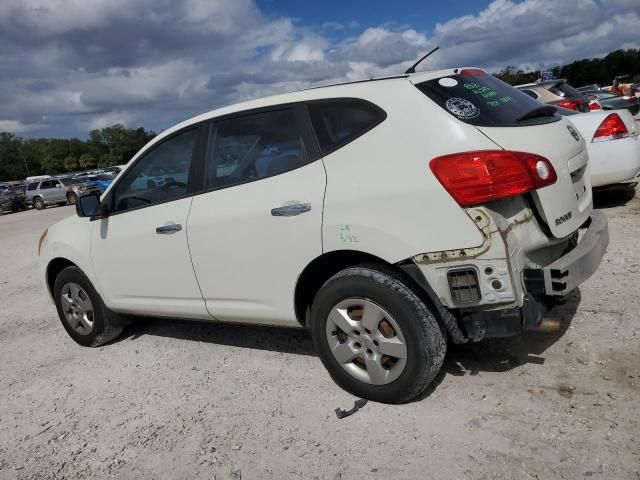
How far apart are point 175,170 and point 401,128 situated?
1.84 metres

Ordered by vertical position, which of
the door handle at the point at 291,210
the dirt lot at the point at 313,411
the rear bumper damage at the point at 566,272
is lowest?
the dirt lot at the point at 313,411

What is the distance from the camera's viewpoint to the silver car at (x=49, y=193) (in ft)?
94.0

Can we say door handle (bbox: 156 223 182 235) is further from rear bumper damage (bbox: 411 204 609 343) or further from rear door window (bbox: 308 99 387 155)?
rear bumper damage (bbox: 411 204 609 343)

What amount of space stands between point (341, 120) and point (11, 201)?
31.2 metres

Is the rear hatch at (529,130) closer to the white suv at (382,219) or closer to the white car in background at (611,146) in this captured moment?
the white suv at (382,219)

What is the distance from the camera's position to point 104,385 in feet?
13.2

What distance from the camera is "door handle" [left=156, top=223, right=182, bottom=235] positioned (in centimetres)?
372

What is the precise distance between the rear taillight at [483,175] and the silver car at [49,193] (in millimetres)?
29585

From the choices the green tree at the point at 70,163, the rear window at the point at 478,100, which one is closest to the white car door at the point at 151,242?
the rear window at the point at 478,100

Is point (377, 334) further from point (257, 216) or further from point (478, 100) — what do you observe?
point (478, 100)

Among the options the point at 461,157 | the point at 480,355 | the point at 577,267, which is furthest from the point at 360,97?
the point at 480,355

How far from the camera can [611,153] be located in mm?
6180

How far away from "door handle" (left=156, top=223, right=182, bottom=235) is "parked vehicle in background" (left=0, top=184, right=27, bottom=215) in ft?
97.4

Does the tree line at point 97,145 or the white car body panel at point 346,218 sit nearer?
the white car body panel at point 346,218
